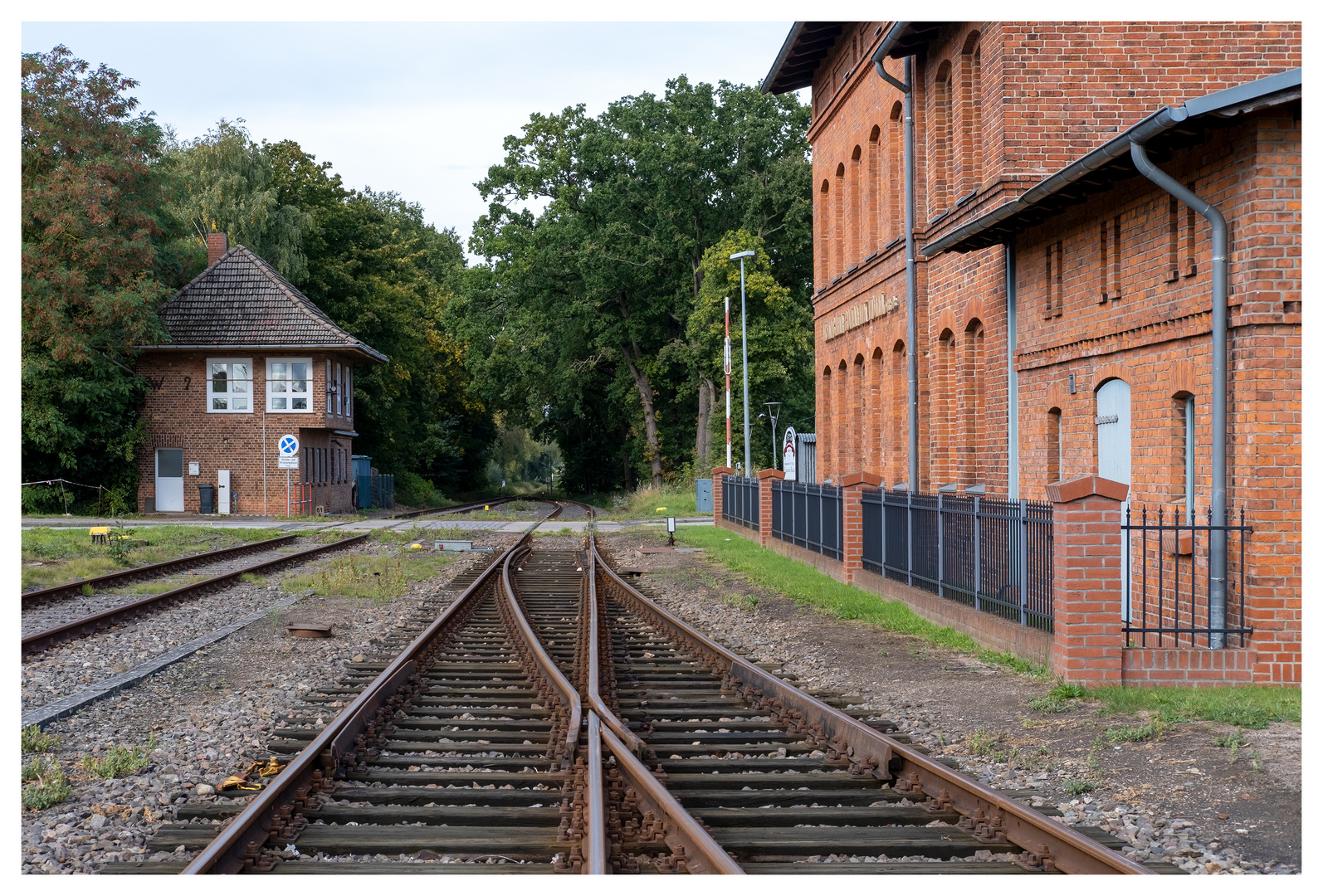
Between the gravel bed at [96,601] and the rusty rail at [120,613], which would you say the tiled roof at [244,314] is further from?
the rusty rail at [120,613]

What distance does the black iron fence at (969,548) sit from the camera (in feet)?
35.3

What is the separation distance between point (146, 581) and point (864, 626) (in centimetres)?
1187

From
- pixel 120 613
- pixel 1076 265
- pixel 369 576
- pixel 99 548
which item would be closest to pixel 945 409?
pixel 1076 265

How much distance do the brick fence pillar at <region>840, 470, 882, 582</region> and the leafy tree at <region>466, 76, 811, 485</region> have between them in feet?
107

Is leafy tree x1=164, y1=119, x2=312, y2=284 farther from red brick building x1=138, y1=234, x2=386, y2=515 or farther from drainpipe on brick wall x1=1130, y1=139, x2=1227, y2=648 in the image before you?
drainpipe on brick wall x1=1130, y1=139, x2=1227, y2=648

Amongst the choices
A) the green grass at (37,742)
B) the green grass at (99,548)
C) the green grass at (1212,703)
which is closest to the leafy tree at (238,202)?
the green grass at (99,548)

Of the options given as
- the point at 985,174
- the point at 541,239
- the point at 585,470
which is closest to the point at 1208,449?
the point at 985,174

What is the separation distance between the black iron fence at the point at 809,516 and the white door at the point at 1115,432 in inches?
213

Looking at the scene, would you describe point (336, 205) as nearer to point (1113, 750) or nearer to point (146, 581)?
point (146, 581)

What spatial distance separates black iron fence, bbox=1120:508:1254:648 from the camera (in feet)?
31.9

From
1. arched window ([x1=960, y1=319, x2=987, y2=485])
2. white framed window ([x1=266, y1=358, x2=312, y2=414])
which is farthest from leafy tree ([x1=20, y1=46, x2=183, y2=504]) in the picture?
arched window ([x1=960, y1=319, x2=987, y2=485])

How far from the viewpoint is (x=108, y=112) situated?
1494 inches

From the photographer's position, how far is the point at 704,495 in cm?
4175

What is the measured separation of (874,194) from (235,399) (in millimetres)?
27860
